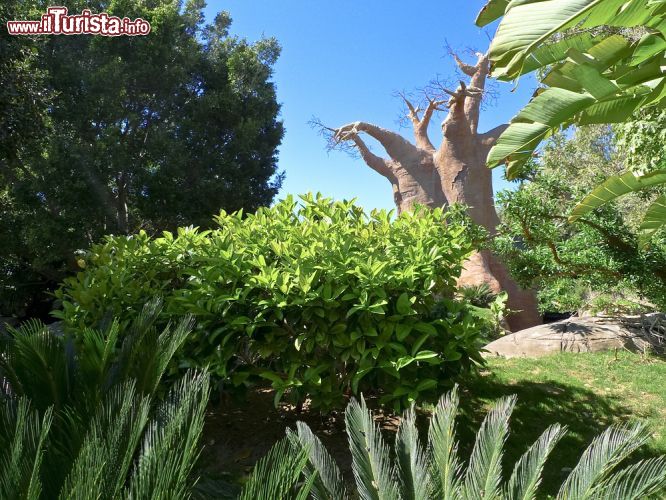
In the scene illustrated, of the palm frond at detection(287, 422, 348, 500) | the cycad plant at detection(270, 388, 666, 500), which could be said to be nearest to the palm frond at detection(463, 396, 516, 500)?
the cycad plant at detection(270, 388, 666, 500)

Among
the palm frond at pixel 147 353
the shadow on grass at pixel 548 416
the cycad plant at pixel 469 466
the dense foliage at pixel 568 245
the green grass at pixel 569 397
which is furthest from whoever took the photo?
the dense foliage at pixel 568 245

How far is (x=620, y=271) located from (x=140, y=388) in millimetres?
4181

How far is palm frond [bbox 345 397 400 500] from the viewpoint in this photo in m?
1.80

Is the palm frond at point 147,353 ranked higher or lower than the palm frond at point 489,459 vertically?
higher

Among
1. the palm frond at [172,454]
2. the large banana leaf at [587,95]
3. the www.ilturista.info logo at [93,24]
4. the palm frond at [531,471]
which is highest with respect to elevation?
the www.ilturista.info logo at [93,24]

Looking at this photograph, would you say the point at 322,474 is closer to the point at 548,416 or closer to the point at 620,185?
the point at 620,185

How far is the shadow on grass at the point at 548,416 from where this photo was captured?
3.55m

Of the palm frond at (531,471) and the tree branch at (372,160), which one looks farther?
the tree branch at (372,160)

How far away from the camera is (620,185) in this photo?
2.38 m

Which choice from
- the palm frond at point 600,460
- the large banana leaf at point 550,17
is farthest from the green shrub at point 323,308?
the large banana leaf at point 550,17

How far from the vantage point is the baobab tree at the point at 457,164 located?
37.5 feet

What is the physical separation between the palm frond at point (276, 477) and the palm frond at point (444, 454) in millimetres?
675

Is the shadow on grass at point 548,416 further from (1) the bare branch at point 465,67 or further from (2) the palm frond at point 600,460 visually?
(1) the bare branch at point 465,67

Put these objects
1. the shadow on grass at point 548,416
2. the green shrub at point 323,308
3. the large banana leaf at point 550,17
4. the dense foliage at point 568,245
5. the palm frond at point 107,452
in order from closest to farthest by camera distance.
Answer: the palm frond at point 107,452
the large banana leaf at point 550,17
the green shrub at point 323,308
the shadow on grass at point 548,416
the dense foliage at point 568,245
